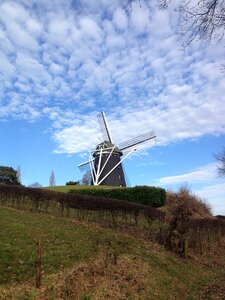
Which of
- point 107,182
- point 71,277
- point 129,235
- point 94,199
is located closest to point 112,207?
point 94,199

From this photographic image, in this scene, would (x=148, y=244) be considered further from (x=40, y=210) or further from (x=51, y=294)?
(x=51, y=294)

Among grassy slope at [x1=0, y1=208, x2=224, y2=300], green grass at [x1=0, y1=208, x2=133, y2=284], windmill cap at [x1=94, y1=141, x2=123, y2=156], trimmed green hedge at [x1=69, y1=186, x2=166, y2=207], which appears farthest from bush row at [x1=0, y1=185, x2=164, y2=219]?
windmill cap at [x1=94, y1=141, x2=123, y2=156]

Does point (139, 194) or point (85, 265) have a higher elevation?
point (139, 194)

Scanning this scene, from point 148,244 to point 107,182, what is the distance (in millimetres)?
33932

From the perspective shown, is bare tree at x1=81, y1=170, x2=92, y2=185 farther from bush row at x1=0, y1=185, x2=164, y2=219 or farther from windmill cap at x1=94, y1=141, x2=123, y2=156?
bush row at x1=0, y1=185, x2=164, y2=219

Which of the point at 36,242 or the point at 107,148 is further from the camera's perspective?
the point at 107,148

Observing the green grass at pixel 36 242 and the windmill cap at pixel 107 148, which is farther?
the windmill cap at pixel 107 148

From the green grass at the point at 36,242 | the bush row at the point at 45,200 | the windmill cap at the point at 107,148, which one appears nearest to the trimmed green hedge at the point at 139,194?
the bush row at the point at 45,200

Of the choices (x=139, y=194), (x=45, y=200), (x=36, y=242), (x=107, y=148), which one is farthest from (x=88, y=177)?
(x=36, y=242)

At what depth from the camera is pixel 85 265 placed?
36.8ft

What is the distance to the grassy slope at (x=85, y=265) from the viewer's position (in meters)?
9.84

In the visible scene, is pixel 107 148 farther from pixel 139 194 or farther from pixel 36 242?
pixel 36 242

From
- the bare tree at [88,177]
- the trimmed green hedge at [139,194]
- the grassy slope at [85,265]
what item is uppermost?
the bare tree at [88,177]

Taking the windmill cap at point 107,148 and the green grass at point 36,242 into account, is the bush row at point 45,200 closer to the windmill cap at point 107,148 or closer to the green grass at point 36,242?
the green grass at point 36,242
